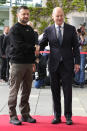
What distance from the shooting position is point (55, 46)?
5.13m

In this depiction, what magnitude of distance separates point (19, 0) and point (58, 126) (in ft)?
58.3

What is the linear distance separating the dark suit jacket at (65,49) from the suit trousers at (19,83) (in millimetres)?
439

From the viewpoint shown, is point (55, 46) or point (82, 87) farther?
point (82, 87)

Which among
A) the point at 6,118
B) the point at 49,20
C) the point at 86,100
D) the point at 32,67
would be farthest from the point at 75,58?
the point at 49,20

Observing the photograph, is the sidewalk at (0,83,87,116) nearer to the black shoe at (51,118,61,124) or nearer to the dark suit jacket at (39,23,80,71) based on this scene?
the black shoe at (51,118,61,124)

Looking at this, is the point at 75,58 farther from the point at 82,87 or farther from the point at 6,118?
the point at 82,87

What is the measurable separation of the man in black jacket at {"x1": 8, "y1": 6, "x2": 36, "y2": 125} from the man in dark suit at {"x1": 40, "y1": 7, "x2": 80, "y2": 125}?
0.36 meters

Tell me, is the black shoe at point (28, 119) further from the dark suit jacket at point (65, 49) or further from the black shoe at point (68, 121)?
the dark suit jacket at point (65, 49)

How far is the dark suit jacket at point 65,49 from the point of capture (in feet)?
16.7

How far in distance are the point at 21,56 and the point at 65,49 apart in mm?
750

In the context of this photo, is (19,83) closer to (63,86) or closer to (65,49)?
(63,86)

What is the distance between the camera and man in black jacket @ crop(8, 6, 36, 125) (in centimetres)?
494

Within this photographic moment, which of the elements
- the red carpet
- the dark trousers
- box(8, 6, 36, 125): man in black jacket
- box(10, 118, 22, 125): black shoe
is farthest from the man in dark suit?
the dark trousers

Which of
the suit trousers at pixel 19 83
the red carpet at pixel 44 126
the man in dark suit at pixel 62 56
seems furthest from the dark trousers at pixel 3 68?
the man in dark suit at pixel 62 56
